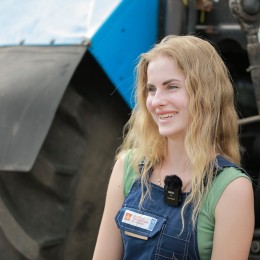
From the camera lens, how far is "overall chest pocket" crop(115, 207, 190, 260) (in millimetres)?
1857

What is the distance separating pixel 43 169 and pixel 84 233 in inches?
12.5

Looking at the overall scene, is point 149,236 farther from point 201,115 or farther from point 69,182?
point 69,182

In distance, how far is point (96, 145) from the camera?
8.70ft

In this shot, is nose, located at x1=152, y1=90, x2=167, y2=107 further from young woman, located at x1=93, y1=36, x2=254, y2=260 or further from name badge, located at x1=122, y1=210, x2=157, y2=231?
name badge, located at x1=122, y1=210, x2=157, y2=231

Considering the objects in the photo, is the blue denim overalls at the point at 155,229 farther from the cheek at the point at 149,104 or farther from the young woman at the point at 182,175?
the cheek at the point at 149,104

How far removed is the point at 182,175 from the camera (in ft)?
6.46

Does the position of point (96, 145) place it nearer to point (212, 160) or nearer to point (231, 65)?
point (231, 65)

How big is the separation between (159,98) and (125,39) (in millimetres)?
641

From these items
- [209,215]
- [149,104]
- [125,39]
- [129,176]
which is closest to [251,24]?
[125,39]

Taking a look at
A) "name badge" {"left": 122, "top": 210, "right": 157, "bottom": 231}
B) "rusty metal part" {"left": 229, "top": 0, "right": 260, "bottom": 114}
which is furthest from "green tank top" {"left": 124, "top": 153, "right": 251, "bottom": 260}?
"rusty metal part" {"left": 229, "top": 0, "right": 260, "bottom": 114}

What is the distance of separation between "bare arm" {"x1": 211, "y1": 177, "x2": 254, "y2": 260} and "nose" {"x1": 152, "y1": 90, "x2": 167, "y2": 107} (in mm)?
278

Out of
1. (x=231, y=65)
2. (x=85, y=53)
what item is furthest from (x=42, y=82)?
(x=231, y=65)

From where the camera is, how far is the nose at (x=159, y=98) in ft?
6.39

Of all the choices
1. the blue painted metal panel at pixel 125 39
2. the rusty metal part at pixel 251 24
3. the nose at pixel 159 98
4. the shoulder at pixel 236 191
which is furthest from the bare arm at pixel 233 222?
the blue painted metal panel at pixel 125 39
